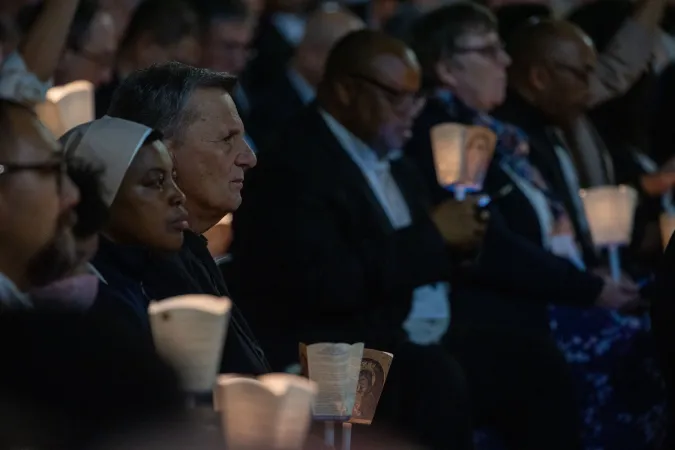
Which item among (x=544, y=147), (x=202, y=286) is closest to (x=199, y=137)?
(x=202, y=286)

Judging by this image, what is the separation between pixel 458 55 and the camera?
5312 millimetres

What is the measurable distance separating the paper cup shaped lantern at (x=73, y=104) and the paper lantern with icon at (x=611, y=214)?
1.75 meters

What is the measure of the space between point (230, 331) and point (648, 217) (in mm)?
3021

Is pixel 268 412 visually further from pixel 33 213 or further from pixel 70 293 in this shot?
pixel 33 213

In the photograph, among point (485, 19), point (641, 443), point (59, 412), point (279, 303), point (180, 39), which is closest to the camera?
point (59, 412)

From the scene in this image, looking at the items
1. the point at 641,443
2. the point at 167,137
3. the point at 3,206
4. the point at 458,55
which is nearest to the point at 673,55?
the point at 458,55

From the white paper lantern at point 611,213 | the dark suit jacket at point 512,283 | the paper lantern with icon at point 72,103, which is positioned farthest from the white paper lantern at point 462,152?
the paper lantern with icon at point 72,103

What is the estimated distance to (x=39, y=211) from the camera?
8.64 feet

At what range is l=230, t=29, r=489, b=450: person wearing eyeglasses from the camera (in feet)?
13.1

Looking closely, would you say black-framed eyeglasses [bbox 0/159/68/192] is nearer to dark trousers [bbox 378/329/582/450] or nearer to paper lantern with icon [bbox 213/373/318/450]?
paper lantern with icon [bbox 213/373/318/450]

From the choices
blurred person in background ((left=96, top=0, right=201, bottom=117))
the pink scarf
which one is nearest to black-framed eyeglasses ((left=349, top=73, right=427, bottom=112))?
blurred person in background ((left=96, top=0, right=201, bottom=117))

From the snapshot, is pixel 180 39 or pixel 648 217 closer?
pixel 180 39

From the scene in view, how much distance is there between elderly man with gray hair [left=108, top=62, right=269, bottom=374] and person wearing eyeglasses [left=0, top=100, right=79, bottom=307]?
21.5 inches

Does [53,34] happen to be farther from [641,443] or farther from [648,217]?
[648,217]
